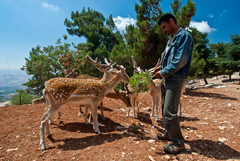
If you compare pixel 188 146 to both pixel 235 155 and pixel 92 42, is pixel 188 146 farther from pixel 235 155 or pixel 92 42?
A: pixel 92 42

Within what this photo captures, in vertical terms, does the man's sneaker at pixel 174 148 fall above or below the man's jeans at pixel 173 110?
below

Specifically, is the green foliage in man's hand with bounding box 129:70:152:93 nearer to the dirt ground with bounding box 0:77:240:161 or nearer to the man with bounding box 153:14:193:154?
the man with bounding box 153:14:193:154

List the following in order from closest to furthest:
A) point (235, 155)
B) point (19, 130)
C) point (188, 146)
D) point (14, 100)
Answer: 1. point (235, 155)
2. point (188, 146)
3. point (19, 130)
4. point (14, 100)

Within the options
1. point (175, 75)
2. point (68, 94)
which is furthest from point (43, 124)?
point (175, 75)

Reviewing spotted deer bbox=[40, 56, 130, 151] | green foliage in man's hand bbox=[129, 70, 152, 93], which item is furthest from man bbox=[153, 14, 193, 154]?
spotted deer bbox=[40, 56, 130, 151]

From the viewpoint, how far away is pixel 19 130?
420 centimetres

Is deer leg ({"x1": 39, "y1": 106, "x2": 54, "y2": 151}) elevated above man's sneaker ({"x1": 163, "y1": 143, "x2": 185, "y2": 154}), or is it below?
above

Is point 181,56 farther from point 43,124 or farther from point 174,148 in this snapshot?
point 43,124

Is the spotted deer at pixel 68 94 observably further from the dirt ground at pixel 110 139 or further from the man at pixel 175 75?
the man at pixel 175 75

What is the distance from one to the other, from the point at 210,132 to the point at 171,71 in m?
2.92

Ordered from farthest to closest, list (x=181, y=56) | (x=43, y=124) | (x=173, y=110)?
(x=43, y=124) < (x=173, y=110) < (x=181, y=56)

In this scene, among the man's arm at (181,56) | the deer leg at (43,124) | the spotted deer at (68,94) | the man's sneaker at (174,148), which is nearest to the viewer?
the man's arm at (181,56)

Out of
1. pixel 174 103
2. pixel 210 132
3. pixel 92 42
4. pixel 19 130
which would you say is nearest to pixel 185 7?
pixel 210 132

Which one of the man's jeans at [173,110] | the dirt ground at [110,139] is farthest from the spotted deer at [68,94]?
the man's jeans at [173,110]
